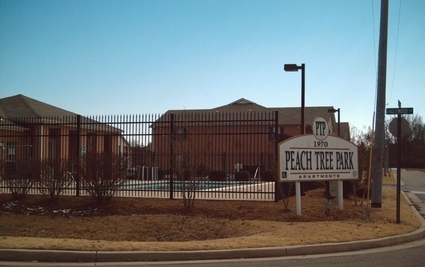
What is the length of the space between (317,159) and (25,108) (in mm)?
23120

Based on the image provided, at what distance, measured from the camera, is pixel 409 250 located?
32.0 ft

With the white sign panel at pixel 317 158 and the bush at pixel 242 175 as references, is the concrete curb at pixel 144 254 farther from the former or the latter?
the bush at pixel 242 175

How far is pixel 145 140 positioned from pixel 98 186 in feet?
7.48

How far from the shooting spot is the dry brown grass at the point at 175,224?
9.52 meters

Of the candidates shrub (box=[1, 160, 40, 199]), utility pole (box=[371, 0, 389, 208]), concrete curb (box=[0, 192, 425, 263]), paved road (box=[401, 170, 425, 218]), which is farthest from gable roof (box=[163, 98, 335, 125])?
concrete curb (box=[0, 192, 425, 263])

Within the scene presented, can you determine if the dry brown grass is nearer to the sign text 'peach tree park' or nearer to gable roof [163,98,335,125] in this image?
the sign text 'peach tree park'

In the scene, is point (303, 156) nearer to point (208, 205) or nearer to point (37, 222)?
point (208, 205)

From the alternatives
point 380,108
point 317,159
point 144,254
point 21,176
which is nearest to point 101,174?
point 21,176

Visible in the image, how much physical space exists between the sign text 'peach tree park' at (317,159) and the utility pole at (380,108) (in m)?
1.67

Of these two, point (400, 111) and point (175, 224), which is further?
point (400, 111)

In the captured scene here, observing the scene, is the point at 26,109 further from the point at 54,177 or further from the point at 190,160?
the point at 190,160

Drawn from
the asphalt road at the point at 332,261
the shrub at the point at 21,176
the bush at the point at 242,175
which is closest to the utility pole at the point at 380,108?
the asphalt road at the point at 332,261

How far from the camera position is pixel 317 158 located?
1397cm

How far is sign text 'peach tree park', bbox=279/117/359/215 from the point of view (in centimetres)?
1322
